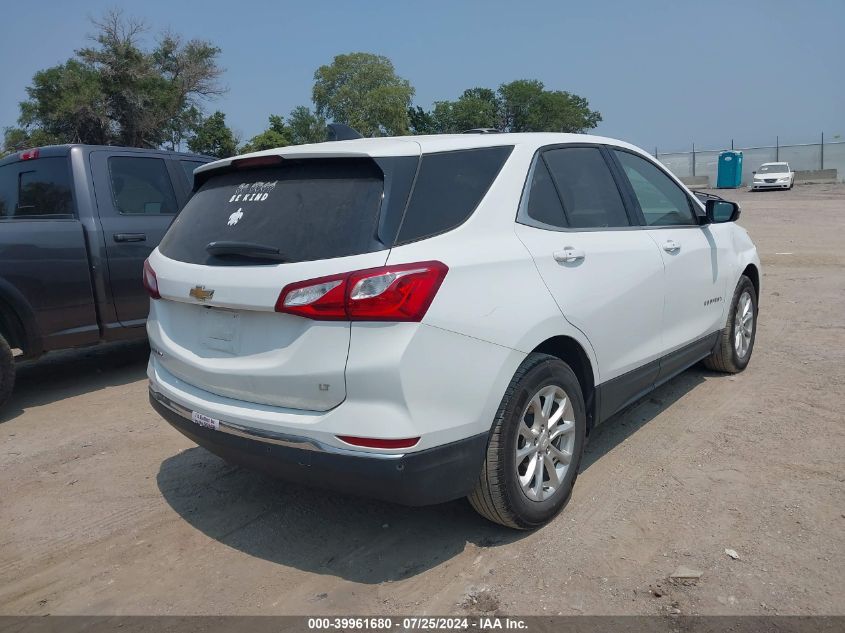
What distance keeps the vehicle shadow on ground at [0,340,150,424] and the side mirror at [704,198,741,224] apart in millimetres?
5077

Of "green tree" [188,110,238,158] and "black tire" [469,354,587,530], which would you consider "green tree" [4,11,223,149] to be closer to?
"green tree" [188,110,238,158]

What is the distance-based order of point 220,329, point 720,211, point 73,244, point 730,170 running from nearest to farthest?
point 220,329 → point 720,211 → point 73,244 → point 730,170

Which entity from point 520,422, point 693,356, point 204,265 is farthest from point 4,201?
point 693,356

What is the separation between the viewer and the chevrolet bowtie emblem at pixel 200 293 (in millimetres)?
A: 3065

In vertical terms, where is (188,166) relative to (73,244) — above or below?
above

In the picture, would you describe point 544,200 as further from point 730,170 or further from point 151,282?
point 730,170

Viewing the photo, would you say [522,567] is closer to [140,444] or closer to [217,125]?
[140,444]

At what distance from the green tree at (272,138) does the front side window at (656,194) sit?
151 ft

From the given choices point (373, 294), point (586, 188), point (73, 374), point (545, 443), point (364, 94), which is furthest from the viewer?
point (364, 94)

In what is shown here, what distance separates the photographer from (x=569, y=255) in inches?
135

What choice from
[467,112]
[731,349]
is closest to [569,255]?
[731,349]

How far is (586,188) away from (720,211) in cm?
165

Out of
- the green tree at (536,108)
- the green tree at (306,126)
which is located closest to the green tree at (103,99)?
the green tree at (306,126)

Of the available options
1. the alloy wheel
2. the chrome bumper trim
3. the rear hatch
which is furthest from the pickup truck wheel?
the alloy wheel
